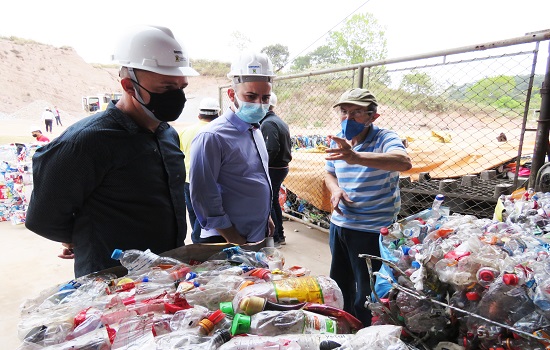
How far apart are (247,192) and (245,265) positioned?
0.89m

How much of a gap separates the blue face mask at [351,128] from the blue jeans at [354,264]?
616 mm

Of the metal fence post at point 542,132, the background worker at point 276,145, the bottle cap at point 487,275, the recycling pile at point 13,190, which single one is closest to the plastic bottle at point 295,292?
the bottle cap at point 487,275

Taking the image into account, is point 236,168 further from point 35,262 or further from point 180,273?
point 35,262

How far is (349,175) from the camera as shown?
84.8 inches

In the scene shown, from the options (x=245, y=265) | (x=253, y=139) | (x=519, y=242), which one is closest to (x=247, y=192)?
(x=253, y=139)

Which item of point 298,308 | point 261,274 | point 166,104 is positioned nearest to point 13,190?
point 166,104

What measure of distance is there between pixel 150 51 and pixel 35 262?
156 inches

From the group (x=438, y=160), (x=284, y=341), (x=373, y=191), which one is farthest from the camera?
(x=438, y=160)

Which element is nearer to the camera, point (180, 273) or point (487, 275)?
point (487, 275)

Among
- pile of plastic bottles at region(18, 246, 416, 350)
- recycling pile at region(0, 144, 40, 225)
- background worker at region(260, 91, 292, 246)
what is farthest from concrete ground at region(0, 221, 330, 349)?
pile of plastic bottles at region(18, 246, 416, 350)

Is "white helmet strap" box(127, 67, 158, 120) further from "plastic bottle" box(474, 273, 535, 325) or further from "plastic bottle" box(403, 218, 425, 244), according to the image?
"plastic bottle" box(474, 273, 535, 325)

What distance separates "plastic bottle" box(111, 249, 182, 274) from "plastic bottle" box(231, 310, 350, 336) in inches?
20.5

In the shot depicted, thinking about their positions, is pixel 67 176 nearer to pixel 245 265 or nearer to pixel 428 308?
pixel 245 265

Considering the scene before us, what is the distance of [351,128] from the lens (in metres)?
2.11
